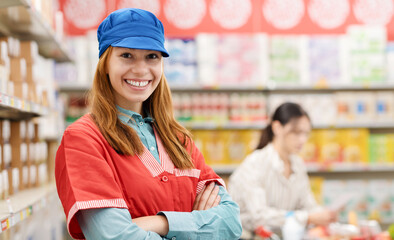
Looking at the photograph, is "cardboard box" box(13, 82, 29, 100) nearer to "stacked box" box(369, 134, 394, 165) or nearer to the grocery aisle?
the grocery aisle

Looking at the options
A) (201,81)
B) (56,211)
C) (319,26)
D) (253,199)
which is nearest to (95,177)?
(253,199)

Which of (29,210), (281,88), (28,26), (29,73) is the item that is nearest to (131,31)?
(29,210)

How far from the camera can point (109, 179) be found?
144 centimetres

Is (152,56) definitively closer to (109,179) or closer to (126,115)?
(126,115)

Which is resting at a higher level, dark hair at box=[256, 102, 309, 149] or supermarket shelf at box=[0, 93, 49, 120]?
supermarket shelf at box=[0, 93, 49, 120]

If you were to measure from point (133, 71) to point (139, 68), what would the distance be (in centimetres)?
2

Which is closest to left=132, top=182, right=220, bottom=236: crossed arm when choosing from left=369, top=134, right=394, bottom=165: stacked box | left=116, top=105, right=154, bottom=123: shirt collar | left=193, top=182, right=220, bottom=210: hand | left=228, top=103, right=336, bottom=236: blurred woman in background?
left=193, top=182, right=220, bottom=210: hand

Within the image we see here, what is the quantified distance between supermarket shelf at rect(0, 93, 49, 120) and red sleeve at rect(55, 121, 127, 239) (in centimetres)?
67

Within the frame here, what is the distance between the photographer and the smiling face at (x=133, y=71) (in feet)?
5.21

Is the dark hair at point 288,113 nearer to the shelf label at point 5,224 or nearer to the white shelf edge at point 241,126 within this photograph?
the white shelf edge at point 241,126

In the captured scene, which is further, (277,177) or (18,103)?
(277,177)

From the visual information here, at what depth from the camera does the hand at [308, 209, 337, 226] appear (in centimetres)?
288

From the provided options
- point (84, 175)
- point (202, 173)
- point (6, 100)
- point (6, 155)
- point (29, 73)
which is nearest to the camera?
point (84, 175)

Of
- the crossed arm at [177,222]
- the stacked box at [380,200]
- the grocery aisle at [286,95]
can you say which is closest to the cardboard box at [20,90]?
the crossed arm at [177,222]
